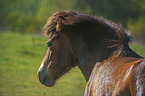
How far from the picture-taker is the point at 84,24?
136 inches

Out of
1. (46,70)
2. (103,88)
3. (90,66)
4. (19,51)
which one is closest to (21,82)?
(46,70)

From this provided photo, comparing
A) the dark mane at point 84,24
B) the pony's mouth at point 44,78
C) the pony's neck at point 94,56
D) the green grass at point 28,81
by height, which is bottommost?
the green grass at point 28,81

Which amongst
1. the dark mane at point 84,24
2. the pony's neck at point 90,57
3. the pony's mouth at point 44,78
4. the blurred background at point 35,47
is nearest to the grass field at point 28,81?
the blurred background at point 35,47

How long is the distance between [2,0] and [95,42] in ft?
195

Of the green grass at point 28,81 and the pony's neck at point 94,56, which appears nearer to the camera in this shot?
the pony's neck at point 94,56

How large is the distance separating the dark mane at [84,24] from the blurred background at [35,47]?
0.48m

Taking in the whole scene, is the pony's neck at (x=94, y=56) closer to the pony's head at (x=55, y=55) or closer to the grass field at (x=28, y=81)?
the pony's head at (x=55, y=55)

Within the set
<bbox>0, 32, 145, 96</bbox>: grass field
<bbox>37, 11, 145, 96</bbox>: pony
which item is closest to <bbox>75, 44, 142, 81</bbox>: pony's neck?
<bbox>37, 11, 145, 96</bbox>: pony

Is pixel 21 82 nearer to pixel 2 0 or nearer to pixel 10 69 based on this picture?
pixel 10 69

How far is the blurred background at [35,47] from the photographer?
24.3ft

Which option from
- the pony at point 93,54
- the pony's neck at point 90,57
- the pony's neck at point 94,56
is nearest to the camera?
the pony at point 93,54

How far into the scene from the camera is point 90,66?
3.35 metres

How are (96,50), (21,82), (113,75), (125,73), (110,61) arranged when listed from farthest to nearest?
(21,82), (96,50), (110,61), (113,75), (125,73)

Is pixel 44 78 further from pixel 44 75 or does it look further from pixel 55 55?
pixel 55 55
